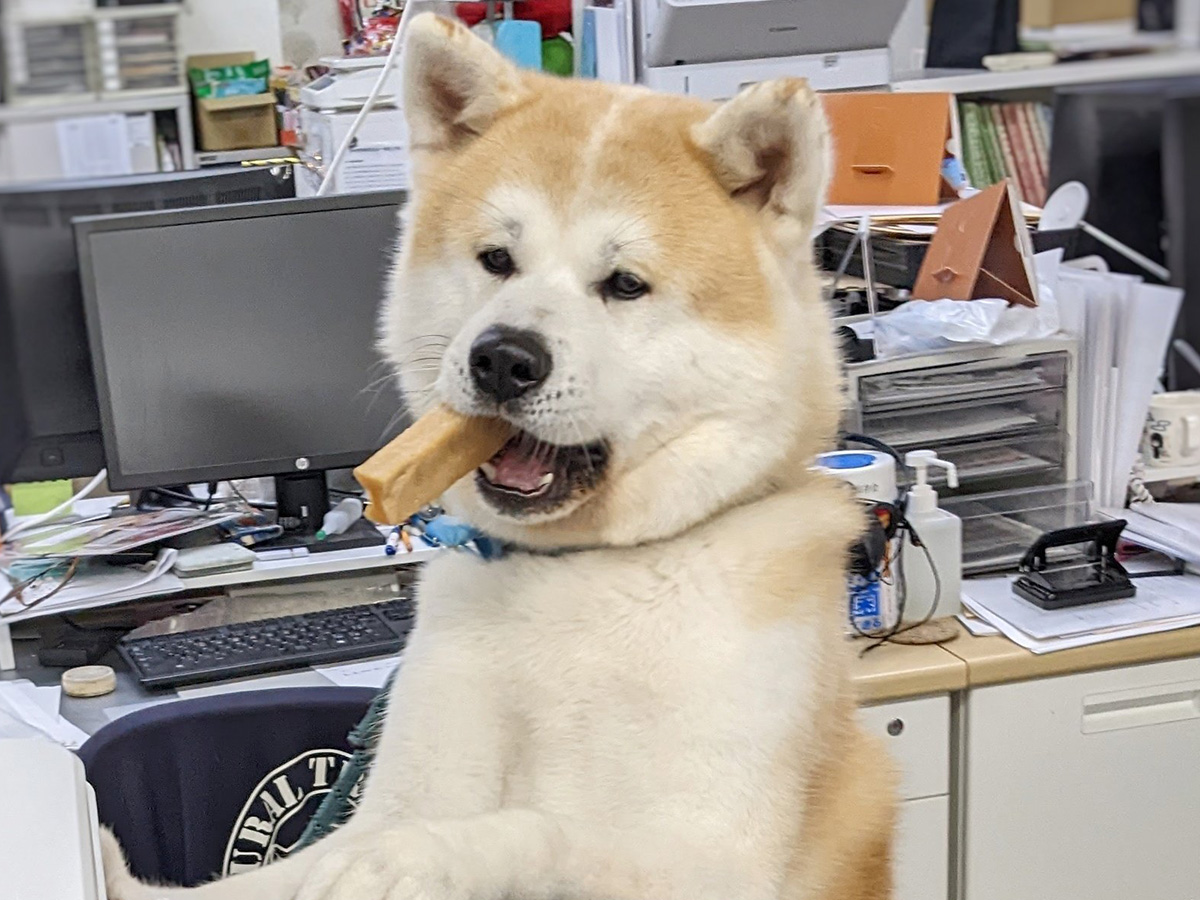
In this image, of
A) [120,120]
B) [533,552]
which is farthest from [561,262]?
[120,120]

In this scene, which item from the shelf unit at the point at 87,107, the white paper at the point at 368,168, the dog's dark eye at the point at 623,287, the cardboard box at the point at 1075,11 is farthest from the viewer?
the white paper at the point at 368,168

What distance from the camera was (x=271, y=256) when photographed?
1916 millimetres

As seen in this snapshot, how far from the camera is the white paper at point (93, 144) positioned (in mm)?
769

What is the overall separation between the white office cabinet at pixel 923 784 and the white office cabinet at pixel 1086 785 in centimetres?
3

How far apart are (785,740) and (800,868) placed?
128mm

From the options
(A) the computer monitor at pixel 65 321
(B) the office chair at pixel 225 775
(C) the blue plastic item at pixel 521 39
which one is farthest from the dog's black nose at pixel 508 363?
(C) the blue plastic item at pixel 521 39

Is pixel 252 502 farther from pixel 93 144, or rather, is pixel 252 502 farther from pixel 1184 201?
pixel 1184 201

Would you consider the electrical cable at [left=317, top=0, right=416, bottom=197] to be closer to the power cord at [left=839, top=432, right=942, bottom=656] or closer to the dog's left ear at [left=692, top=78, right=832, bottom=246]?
the power cord at [left=839, top=432, right=942, bottom=656]

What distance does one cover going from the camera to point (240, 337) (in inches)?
75.2

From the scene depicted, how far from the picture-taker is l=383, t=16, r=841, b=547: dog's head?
3.52ft

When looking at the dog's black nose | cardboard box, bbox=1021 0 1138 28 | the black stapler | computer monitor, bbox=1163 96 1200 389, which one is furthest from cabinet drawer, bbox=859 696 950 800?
cardboard box, bbox=1021 0 1138 28

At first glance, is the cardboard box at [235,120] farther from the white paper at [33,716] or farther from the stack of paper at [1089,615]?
the stack of paper at [1089,615]

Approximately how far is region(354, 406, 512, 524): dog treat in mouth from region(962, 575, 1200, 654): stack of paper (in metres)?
0.95

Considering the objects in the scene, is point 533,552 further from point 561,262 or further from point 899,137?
point 899,137
